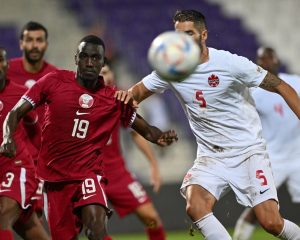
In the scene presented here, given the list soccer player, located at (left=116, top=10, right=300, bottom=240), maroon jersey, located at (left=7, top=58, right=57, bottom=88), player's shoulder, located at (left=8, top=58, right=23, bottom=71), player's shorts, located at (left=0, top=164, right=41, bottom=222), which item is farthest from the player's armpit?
player's shoulder, located at (left=8, top=58, right=23, bottom=71)

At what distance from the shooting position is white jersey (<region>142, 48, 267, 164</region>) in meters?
6.61

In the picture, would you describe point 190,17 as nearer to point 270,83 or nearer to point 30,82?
point 270,83

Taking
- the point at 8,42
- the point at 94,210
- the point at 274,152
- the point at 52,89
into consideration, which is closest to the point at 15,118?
the point at 52,89

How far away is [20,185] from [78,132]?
78cm

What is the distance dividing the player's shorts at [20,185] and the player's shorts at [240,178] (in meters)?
1.34

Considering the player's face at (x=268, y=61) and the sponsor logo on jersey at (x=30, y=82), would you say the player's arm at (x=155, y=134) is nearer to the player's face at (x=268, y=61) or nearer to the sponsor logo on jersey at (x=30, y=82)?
the sponsor logo on jersey at (x=30, y=82)

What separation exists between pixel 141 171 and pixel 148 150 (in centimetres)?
424

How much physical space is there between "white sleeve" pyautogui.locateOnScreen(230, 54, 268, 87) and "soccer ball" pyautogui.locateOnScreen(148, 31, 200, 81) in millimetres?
669

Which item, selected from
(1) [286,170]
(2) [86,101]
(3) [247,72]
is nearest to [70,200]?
(2) [86,101]

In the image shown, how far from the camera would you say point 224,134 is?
6723mm

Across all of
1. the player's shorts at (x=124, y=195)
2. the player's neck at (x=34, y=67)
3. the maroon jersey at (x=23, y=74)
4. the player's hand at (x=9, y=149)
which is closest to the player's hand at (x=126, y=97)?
the player's hand at (x=9, y=149)

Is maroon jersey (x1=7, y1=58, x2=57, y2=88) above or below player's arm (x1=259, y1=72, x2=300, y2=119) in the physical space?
below

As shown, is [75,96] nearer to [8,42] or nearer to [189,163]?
[189,163]

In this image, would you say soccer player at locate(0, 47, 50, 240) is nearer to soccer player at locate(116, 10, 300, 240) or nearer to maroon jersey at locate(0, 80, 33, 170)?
maroon jersey at locate(0, 80, 33, 170)
